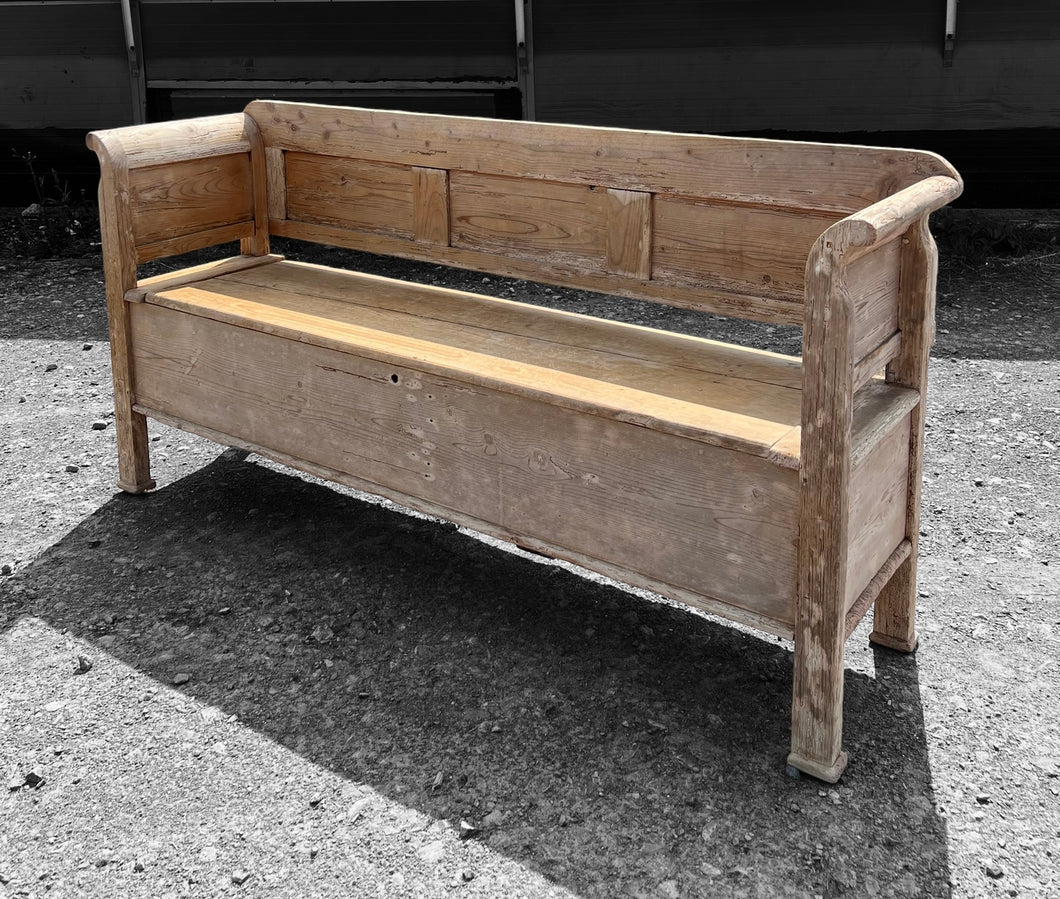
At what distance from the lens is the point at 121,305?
3930mm

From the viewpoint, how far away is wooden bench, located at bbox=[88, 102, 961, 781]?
2627 millimetres

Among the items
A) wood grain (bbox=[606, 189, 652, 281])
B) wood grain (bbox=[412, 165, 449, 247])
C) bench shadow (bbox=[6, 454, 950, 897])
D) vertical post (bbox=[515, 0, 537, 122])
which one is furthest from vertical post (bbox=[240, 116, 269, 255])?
vertical post (bbox=[515, 0, 537, 122])

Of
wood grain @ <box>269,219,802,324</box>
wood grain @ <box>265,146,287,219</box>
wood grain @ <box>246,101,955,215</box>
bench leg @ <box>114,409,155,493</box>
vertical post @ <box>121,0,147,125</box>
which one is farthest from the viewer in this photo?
vertical post @ <box>121,0,147,125</box>

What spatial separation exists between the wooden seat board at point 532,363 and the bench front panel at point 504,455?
0.13 feet

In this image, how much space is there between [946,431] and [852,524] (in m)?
2.06

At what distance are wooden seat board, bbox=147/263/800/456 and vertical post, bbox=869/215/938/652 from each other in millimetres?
277

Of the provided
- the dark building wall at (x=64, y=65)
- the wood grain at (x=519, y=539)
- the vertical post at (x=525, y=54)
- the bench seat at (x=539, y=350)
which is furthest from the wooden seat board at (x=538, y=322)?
the dark building wall at (x=64, y=65)

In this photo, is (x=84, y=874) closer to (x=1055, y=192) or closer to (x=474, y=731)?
(x=474, y=731)

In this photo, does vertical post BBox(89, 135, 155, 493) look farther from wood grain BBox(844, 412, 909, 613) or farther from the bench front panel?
wood grain BBox(844, 412, 909, 613)

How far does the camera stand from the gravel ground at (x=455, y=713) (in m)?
2.49

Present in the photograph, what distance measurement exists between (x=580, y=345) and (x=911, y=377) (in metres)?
0.86

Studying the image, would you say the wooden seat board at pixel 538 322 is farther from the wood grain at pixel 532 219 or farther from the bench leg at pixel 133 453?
the bench leg at pixel 133 453

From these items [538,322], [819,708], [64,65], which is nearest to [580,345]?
[538,322]

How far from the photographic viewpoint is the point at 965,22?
666 centimetres
